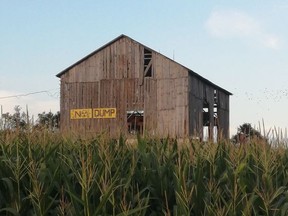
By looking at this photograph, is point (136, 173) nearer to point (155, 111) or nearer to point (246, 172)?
point (246, 172)

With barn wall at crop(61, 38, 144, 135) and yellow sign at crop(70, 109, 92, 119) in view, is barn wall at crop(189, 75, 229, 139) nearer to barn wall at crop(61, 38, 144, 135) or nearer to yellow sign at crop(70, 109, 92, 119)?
barn wall at crop(61, 38, 144, 135)

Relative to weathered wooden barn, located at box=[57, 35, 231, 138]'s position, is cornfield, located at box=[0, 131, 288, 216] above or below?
below

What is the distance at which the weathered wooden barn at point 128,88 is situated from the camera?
29.0 metres

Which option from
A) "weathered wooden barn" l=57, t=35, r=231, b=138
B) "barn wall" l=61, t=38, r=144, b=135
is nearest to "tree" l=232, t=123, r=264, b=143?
"weathered wooden barn" l=57, t=35, r=231, b=138

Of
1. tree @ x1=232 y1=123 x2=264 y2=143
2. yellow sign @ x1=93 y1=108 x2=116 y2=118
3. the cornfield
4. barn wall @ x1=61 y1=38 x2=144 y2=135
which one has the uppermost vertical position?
barn wall @ x1=61 y1=38 x2=144 y2=135

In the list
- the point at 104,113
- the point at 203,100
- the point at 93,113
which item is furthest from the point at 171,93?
the point at 93,113

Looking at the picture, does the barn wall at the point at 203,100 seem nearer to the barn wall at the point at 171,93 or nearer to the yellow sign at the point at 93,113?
the barn wall at the point at 171,93

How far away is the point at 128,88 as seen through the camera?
29.9m

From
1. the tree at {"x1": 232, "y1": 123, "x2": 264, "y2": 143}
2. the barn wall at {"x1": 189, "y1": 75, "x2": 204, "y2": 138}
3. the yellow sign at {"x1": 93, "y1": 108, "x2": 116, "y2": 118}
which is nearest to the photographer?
the tree at {"x1": 232, "y1": 123, "x2": 264, "y2": 143}

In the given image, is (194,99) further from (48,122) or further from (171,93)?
(48,122)

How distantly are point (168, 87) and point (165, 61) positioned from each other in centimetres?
171

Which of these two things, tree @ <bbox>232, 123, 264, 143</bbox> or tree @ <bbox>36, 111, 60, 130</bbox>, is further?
tree @ <bbox>36, 111, 60, 130</bbox>

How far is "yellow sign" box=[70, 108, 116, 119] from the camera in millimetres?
30027

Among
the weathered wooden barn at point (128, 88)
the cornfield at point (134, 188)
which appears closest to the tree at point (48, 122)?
the cornfield at point (134, 188)
